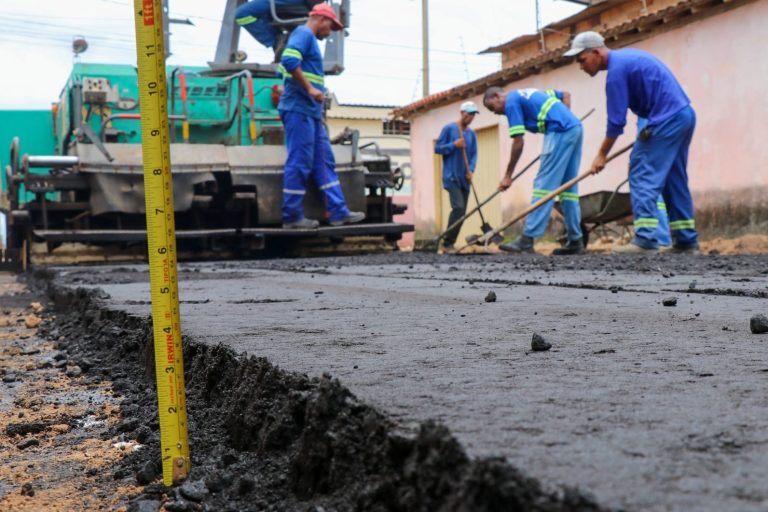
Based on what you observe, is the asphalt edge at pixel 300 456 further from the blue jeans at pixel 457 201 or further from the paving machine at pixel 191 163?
the blue jeans at pixel 457 201

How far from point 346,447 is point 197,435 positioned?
0.65 meters

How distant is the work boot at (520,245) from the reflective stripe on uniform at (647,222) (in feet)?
5.88

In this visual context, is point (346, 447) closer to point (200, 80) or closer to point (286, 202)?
point (286, 202)

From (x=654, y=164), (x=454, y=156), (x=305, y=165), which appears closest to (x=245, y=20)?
(x=305, y=165)

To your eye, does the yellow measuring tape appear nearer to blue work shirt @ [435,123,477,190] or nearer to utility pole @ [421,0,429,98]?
blue work shirt @ [435,123,477,190]

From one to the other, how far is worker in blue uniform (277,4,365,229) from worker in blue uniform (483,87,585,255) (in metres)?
1.68

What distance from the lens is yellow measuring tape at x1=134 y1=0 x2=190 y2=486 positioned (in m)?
1.50

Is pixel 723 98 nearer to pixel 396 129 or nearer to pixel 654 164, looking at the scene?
pixel 654 164

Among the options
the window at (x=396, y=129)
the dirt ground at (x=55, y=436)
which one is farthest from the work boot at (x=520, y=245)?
the window at (x=396, y=129)

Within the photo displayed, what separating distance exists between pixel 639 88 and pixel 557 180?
5.80 feet

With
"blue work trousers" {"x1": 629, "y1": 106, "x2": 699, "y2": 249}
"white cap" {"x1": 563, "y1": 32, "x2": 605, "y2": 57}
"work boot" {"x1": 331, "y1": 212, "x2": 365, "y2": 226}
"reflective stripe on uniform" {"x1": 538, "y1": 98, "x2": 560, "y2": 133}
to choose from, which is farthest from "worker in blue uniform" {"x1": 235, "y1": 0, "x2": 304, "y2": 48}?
"blue work trousers" {"x1": 629, "y1": 106, "x2": 699, "y2": 249}

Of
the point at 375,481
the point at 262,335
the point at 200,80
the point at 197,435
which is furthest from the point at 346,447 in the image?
the point at 200,80

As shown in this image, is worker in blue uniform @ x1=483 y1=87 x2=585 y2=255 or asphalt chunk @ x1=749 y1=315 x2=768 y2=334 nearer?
asphalt chunk @ x1=749 y1=315 x2=768 y2=334

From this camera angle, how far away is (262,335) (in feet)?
7.12
